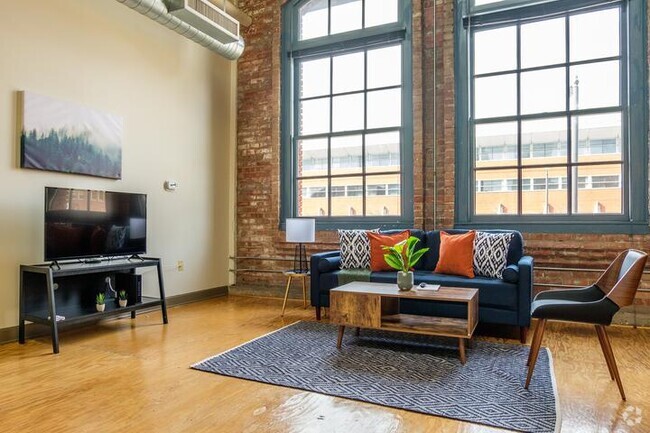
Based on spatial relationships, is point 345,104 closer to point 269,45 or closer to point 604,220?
point 269,45

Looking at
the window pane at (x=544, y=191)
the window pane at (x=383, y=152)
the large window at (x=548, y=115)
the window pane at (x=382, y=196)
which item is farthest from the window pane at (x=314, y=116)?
the window pane at (x=544, y=191)

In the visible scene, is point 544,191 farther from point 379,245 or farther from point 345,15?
point 345,15

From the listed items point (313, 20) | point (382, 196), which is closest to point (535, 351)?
point (382, 196)

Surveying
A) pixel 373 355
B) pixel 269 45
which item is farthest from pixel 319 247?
pixel 269 45

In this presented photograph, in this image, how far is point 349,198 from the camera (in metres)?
5.44

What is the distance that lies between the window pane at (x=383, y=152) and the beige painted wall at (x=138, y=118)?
1.97m

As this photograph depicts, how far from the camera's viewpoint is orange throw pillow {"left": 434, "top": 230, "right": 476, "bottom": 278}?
13.1 feet

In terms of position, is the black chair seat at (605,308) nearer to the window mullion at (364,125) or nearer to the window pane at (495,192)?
the window pane at (495,192)

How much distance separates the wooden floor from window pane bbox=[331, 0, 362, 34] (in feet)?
13.0

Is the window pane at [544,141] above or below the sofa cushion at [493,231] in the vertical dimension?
above

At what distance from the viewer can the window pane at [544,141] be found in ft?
14.7

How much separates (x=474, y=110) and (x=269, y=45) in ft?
9.40

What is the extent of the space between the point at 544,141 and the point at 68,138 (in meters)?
4.69

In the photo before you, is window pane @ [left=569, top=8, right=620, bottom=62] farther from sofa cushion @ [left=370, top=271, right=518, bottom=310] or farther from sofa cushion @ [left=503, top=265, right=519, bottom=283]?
sofa cushion @ [left=370, top=271, right=518, bottom=310]
